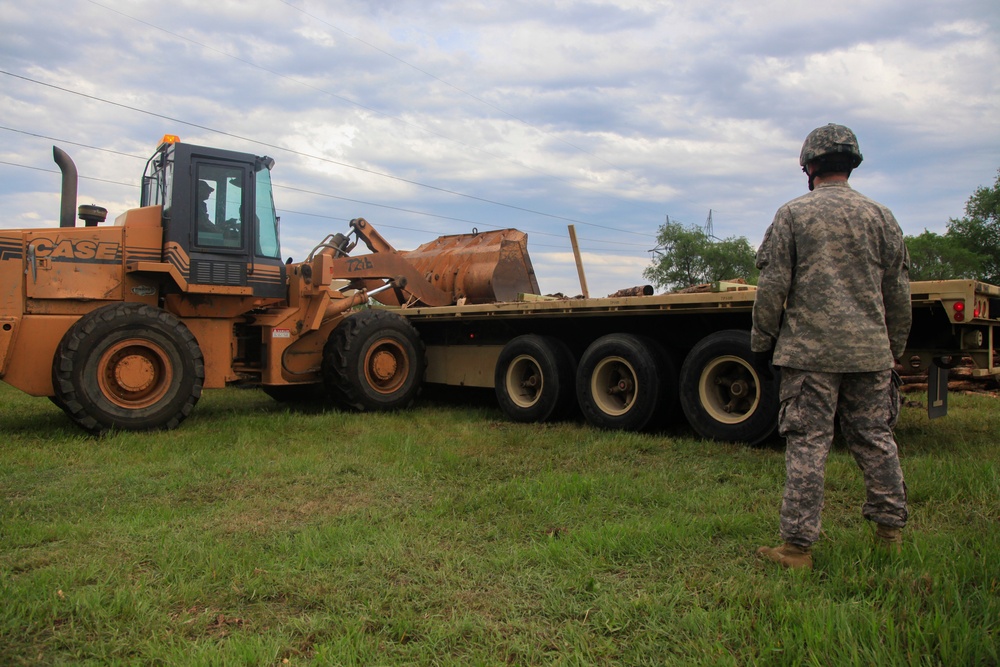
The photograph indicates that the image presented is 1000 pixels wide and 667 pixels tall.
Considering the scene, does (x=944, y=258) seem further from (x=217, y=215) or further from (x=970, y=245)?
(x=217, y=215)

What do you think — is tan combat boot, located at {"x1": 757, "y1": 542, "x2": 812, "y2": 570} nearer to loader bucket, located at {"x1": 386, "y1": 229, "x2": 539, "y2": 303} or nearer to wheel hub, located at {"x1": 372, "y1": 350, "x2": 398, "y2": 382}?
wheel hub, located at {"x1": 372, "y1": 350, "x2": 398, "y2": 382}

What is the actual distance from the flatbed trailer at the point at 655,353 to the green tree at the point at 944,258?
38.1 meters

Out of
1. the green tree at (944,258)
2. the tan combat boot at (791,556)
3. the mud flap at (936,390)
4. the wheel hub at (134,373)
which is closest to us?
the tan combat boot at (791,556)

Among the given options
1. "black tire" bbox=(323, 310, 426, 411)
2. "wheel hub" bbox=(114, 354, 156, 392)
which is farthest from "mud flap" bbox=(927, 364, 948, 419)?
"wheel hub" bbox=(114, 354, 156, 392)

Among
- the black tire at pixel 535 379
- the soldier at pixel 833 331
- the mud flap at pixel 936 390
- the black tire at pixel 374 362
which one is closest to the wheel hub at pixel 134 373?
the black tire at pixel 374 362

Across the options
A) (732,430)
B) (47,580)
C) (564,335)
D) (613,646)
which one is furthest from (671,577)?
(564,335)

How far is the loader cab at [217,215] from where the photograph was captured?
308 inches

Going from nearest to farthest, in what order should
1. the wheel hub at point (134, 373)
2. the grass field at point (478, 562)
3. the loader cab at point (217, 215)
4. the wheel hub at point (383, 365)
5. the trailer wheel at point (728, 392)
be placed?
the grass field at point (478, 562)
the trailer wheel at point (728, 392)
the wheel hub at point (134, 373)
the loader cab at point (217, 215)
the wheel hub at point (383, 365)

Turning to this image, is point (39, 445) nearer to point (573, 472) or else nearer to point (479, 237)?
point (573, 472)

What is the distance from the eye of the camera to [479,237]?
11.6m

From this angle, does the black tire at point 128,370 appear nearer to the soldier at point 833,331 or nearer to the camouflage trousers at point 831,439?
the soldier at point 833,331

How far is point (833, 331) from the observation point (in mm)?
3320

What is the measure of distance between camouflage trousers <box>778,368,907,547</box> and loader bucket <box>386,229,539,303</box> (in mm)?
7309

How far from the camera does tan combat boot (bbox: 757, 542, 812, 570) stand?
321 cm
